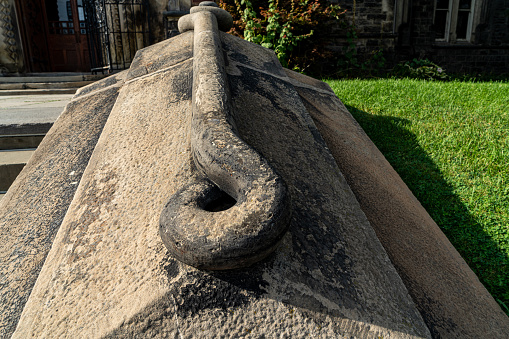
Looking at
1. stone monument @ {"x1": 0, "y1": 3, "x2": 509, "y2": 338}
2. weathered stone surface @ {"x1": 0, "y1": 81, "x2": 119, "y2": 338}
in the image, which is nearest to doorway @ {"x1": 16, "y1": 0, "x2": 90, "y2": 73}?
weathered stone surface @ {"x1": 0, "y1": 81, "x2": 119, "y2": 338}

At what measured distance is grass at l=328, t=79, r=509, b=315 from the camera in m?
1.77

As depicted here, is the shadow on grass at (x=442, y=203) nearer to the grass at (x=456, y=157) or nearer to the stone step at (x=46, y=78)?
the grass at (x=456, y=157)

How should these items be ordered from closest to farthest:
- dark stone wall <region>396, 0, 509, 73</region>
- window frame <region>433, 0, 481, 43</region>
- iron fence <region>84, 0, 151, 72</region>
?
iron fence <region>84, 0, 151, 72</region>
dark stone wall <region>396, 0, 509, 73</region>
window frame <region>433, 0, 481, 43</region>

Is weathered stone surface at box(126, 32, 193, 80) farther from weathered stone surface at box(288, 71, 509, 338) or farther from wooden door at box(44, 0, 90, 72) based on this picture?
wooden door at box(44, 0, 90, 72)

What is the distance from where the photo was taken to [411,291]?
961mm

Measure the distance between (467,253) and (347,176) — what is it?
88 centimetres

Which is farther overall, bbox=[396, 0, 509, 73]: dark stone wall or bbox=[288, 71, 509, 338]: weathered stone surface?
bbox=[396, 0, 509, 73]: dark stone wall

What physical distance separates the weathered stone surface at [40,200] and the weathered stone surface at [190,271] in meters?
0.16

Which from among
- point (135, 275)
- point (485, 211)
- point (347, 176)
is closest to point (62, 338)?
point (135, 275)

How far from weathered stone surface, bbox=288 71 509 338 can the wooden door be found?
28.5 feet

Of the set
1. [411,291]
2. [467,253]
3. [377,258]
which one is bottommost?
[467,253]

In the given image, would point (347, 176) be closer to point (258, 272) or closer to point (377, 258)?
point (377, 258)

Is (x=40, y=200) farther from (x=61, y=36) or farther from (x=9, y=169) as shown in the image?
(x=61, y=36)

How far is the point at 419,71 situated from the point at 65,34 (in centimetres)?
865
